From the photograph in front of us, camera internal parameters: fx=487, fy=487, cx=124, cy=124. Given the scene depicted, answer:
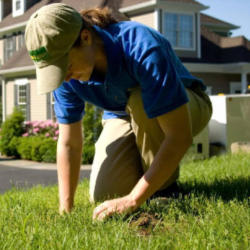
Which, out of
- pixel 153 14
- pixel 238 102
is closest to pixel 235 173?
pixel 238 102

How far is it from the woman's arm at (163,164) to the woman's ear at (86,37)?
601mm

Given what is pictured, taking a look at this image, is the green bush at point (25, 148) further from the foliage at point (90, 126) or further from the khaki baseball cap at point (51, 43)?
the khaki baseball cap at point (51, 43)

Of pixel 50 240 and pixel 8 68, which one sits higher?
pixel 8 68

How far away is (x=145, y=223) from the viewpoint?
272 centimetres

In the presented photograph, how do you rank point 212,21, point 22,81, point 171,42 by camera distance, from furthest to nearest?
point 212,21 → point 22,81 → point 171,42

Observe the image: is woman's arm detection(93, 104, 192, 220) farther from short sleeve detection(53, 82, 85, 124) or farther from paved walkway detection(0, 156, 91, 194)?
paved walkway detection(0, 156, 91, 194)

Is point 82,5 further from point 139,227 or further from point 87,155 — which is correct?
point 139,227

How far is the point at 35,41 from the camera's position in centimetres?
263

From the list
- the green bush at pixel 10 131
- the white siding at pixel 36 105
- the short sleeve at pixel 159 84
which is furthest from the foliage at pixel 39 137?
the short sleeve at pixel 159 84

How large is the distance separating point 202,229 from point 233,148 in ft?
20.8

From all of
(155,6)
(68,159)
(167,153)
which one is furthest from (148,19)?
(167,153)

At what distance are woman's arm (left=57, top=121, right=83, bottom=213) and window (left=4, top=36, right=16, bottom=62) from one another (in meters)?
19.8

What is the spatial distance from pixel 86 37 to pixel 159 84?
0.50 metres

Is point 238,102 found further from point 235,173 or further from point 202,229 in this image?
point 202,229
